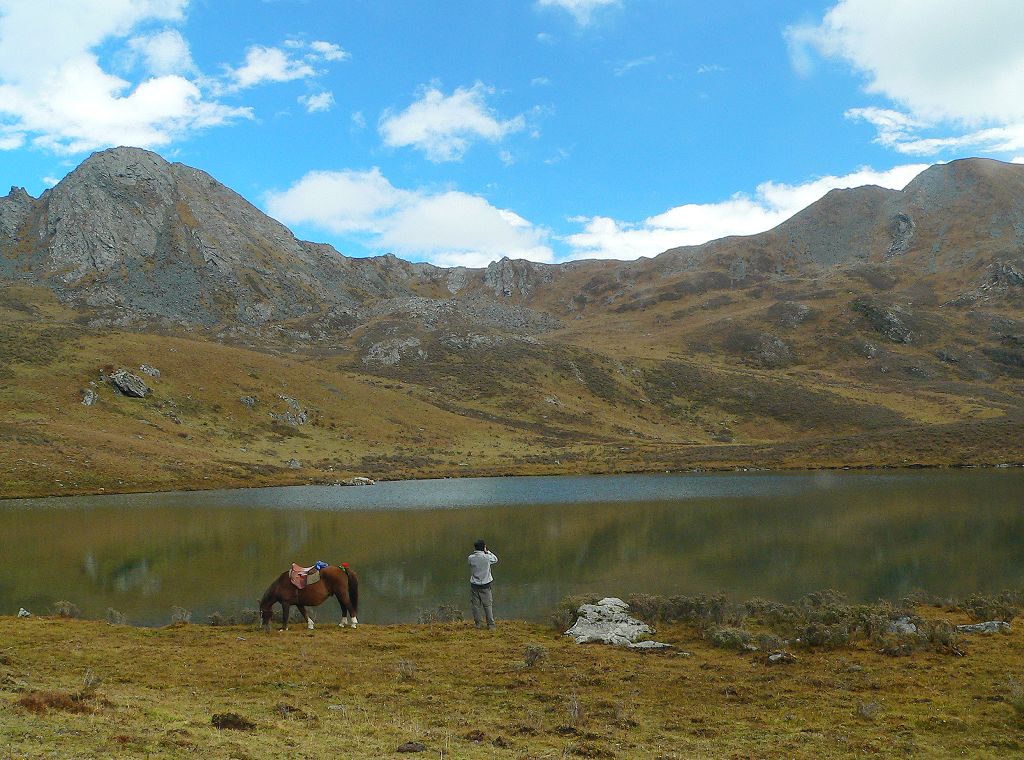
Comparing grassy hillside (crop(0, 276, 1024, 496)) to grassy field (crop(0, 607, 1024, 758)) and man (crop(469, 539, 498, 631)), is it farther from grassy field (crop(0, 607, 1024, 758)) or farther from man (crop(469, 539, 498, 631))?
man (crop(469, 539, 498, 631))

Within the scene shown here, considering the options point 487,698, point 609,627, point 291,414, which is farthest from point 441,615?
Answer: point 291,414

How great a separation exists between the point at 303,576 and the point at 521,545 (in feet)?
59.6

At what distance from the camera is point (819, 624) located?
56.1 ft

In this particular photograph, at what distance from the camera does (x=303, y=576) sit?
20531 millimetres

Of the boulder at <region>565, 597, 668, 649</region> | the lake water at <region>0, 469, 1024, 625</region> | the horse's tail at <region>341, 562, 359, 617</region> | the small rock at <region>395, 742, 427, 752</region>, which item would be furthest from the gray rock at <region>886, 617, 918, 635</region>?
the horse's tail at <region>341, 562, 359, 617</region>

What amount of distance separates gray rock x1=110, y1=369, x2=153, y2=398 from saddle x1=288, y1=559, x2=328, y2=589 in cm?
9299

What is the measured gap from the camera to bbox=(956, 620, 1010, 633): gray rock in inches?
685

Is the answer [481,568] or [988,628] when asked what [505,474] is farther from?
[988,628]

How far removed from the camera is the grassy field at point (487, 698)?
32.3ft

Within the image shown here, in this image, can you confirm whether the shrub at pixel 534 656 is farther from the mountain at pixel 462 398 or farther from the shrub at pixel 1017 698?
the mountain at pixel 462 398

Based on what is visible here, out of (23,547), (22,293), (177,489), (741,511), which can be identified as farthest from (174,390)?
(22,293)

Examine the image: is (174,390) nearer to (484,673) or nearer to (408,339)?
(408,339)

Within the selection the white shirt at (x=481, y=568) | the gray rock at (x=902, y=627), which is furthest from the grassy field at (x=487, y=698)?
the white shirt at (x=481, y=568)

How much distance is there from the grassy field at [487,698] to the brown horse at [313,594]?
56.8 inches
